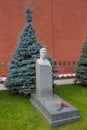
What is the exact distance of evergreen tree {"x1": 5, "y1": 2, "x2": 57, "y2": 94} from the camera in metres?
9.38

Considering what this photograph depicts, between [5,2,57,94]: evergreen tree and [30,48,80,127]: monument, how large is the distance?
590mm

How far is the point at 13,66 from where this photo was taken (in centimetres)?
983

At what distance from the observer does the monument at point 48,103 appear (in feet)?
23.0

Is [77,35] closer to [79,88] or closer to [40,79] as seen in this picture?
[79,88]

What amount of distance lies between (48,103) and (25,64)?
8.09 ft

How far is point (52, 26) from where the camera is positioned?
1452 cm

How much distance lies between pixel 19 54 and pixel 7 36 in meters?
4.10

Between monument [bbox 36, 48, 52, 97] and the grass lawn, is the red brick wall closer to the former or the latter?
the grass lawn

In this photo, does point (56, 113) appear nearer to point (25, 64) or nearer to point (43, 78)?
point (43, 78)

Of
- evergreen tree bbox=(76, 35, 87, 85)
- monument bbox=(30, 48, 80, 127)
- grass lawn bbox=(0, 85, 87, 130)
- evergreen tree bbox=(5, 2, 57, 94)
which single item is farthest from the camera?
evergreen tree bbox=(76, 35, 87, 85)

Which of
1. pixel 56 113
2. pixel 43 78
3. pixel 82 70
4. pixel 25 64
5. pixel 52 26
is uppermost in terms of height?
pixel 52 26

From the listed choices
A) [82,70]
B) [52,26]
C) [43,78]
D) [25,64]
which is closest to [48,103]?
[43,78]

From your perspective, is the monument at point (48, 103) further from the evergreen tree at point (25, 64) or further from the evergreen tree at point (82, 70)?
the evergreen tree at point (82, 70)

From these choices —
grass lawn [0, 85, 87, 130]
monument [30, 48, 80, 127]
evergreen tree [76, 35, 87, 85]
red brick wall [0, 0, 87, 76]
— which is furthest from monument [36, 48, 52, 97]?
red brick wall [0, 0, 87, 76]
